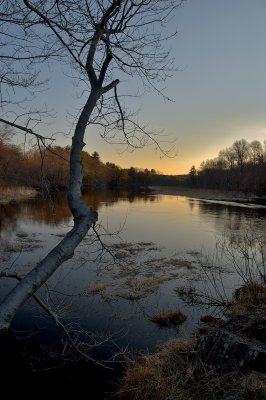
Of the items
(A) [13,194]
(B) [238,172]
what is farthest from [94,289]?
(B) [238,172]

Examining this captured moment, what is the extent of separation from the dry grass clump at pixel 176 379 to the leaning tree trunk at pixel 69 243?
11.4 ft

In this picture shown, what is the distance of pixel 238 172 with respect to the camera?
84.2m

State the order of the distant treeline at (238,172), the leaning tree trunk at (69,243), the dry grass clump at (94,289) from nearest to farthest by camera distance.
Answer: the leaning tree trunk at (69,243), the dry grass clump at (94,289), the distant treeline at (238,172)

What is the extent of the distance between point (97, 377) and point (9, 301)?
5.04 m


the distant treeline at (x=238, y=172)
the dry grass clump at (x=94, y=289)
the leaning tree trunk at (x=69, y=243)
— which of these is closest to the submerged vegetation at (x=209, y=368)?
the leaning tree trunk at (x=69, y=243)

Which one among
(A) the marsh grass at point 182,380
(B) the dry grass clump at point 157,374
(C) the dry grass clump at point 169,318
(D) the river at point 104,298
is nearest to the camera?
(A) the marsh grass at point 182,380

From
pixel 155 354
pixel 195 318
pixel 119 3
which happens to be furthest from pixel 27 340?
pixel 119 3

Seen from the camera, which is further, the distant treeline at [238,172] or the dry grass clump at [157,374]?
the distant treeline at [238,172]

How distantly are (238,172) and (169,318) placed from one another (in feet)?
260

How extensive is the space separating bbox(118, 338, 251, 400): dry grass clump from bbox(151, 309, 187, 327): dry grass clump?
177 cm

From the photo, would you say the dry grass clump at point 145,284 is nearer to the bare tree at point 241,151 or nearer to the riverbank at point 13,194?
the riverbank at point 13,194

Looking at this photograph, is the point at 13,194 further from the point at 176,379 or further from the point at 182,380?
the point at 182,380

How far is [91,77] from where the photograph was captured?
2.89 meters

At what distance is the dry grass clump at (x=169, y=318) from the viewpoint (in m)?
8.60
